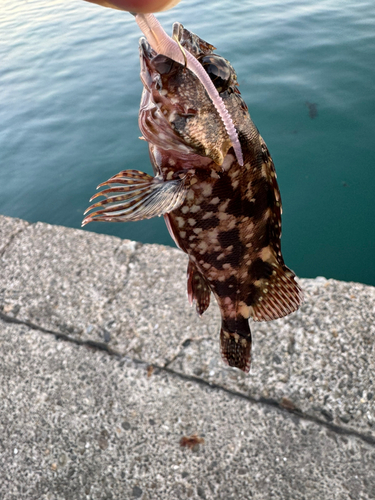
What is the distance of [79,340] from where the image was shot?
3598mm

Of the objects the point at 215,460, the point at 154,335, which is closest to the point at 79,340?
the point at 154,335

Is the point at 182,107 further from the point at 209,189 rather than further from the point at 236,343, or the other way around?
the point at 236,343

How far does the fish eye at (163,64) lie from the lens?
1.33m

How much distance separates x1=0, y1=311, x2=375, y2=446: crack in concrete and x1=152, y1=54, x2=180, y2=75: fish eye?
250 centimetres

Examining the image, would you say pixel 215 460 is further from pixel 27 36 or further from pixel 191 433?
pixel 27 36

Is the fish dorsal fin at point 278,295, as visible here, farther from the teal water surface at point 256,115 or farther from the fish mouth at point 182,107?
the teal water surface at point 256,115

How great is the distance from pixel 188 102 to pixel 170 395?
96.0 inches

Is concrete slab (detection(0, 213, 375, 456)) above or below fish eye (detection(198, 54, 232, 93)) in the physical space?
below

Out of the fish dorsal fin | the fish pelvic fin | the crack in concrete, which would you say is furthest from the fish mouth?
the crack in concrete

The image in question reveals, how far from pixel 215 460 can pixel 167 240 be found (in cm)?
422

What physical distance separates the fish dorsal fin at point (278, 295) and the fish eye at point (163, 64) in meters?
0.94

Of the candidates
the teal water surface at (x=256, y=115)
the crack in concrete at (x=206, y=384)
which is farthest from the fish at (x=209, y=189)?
the teal water surface at (x=256, y=115)

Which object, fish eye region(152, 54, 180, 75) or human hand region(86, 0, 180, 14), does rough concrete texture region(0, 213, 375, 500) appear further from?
human hand region(86, 0, 180, 14)

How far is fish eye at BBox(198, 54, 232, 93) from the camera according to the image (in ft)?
4.35
